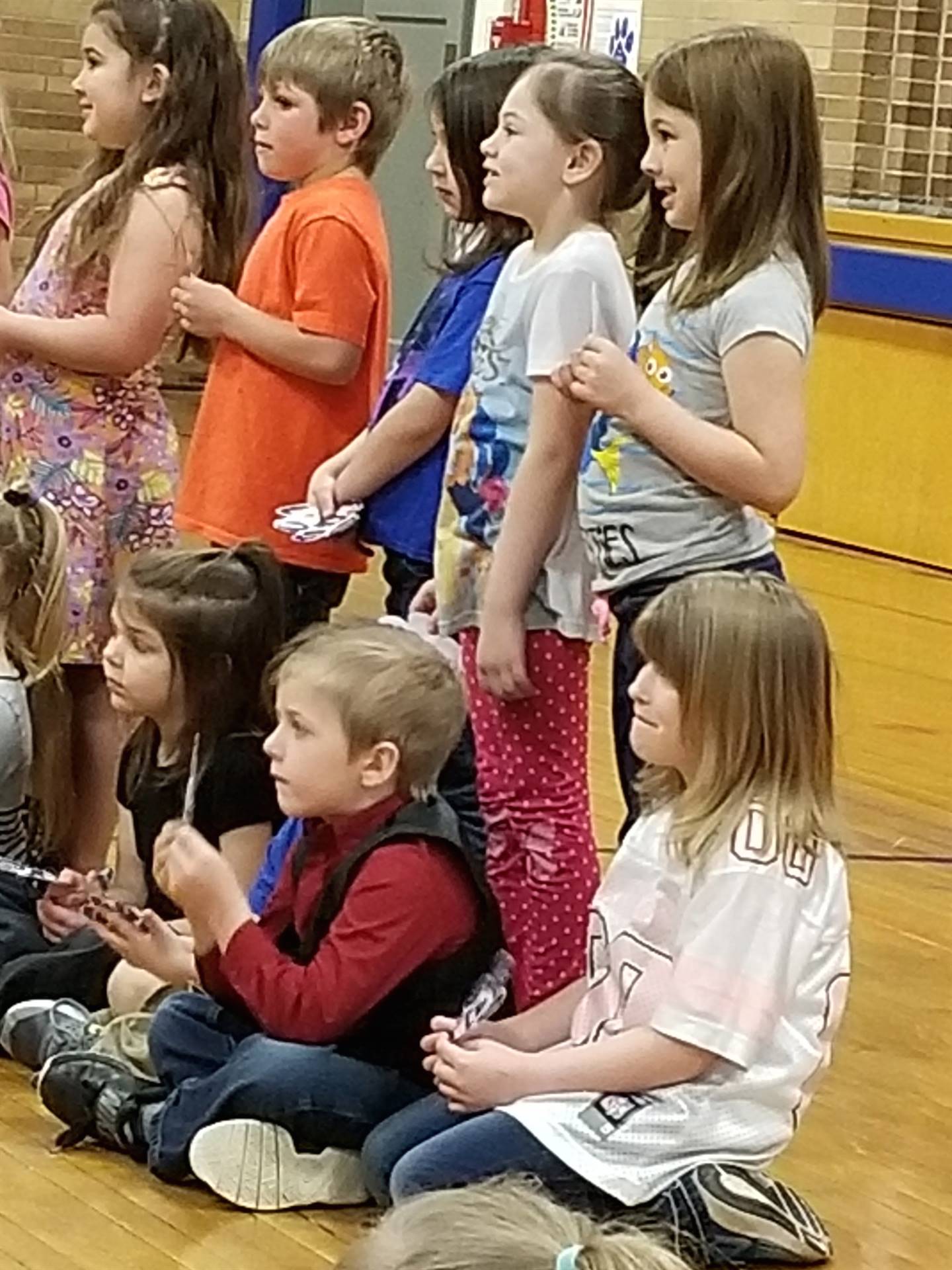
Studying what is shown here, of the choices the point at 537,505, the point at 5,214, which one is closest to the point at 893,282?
the point at 5,214

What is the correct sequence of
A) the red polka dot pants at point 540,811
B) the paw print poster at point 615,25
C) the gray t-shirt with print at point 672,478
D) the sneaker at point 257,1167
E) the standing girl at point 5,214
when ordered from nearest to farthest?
the sneaker at point 257,1167, the gray t-shirt with print at point 672,478, the red polka dot pants at point 540,811, the standing girl at point 5,214, the paw print poster at point 615,25

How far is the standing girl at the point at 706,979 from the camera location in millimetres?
2260

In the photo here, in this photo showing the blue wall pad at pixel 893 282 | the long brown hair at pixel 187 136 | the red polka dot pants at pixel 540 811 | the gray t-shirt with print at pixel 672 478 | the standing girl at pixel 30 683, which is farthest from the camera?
the blue wall pad at pixel 893 282

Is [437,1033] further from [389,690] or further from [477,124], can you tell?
[477,124]

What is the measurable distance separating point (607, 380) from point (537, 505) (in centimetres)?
22

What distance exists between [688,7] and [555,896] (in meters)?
5.96

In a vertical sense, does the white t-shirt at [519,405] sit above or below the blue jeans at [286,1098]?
above

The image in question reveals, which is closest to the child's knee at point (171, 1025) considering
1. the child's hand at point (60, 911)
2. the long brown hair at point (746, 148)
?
the child's hand at point (60, 911)

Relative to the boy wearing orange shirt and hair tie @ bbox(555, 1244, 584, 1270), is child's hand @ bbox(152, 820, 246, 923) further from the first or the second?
hair tie @ bbox(555, 1244, 584, 1270)

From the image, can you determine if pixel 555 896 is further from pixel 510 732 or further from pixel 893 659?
pixel 893 659

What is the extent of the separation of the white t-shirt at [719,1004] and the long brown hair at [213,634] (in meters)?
0.62

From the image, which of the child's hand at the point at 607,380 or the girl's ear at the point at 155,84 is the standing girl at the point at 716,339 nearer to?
the child's hand at the point at 607,380

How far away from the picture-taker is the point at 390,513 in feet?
9.95

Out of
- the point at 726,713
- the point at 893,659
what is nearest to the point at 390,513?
the point at 726,713
